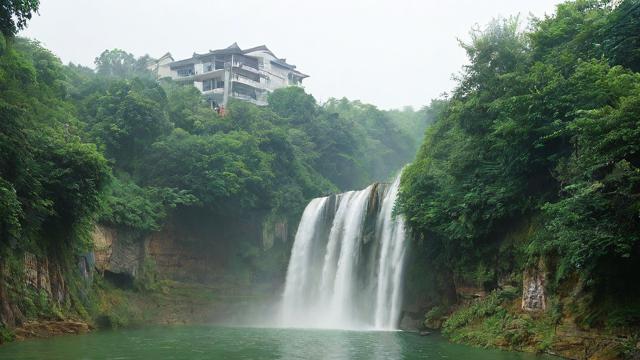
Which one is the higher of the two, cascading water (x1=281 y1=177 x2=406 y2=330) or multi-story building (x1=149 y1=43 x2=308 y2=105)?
multi-story building (x1=149 y1=43 x2=308 y2=105)

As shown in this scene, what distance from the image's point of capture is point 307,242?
109 ft

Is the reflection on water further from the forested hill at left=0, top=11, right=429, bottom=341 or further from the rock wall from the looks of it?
the forested hill at left=0, top=11, right=429, bottom=341

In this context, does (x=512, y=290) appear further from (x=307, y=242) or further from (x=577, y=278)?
(x=307, y=242)

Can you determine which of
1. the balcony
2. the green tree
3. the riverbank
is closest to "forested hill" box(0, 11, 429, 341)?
the green tree

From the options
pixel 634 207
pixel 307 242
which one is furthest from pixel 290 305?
pixel 634 207

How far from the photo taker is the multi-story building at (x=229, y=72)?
58.5 m

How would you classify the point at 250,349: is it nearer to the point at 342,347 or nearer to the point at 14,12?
the point at 342,347

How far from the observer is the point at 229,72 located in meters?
58.3

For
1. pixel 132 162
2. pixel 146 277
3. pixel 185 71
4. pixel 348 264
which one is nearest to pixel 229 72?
pixel 185 71

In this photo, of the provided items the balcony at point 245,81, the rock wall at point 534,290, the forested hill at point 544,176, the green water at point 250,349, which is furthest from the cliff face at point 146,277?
the balcony at point 245,81

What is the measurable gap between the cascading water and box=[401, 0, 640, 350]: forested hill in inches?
109

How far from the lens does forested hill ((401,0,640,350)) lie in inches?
486

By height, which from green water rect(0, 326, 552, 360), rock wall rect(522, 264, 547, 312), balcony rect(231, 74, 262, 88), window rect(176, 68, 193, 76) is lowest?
green water rect(0, 326, 552, 360)

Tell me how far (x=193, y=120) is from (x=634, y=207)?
98.9 ft
